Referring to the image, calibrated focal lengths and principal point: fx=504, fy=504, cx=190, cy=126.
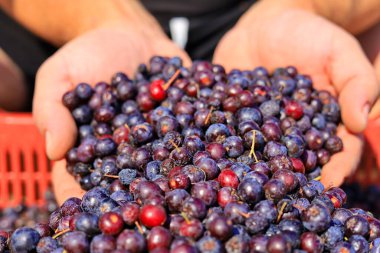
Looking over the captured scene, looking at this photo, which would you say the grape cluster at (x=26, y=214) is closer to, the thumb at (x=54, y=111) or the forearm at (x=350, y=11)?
the thumb at (x=54, y=111)

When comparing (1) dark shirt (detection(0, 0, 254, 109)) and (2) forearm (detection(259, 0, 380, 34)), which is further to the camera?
(1) dark shirt (detection(0, 0, 254, 109))

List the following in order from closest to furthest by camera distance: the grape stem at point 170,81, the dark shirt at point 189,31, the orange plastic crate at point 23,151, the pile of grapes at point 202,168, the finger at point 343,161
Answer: the pile of grapes at point 202,168 < the finger at point 343,161 < the grape stem at point 170,81 < the orange plastic crate at point 23,151 < the dark shirt at point 189,31

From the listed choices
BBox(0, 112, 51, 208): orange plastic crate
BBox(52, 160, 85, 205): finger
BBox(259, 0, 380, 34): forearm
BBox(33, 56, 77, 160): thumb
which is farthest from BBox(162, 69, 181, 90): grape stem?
BBox(259, 0, 380, 34): forearm

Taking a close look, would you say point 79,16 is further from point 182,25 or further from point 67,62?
point 67,62

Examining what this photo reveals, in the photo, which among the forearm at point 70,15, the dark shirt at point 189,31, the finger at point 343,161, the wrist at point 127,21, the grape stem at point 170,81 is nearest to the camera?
the finger at point 343,161

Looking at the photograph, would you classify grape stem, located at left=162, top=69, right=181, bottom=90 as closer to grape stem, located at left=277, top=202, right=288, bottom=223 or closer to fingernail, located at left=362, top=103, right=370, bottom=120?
fingernail, located at left=362, top=103, right=370, bottom=120

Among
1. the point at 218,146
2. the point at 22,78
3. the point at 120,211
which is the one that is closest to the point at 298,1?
the point at 218,146

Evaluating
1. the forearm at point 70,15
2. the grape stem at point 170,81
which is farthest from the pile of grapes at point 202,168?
the forearm at point 70,15
